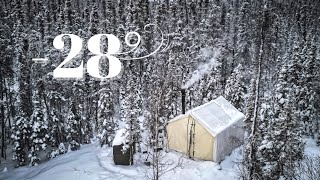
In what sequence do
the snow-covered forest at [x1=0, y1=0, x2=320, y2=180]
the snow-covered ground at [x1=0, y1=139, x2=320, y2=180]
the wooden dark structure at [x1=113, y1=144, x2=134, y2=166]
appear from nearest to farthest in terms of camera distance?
A: the snow-covered ground at [x1=0, y1=139, x2=320, y2=180] → the wooden dark structure at [x1=113, y1=144, x2=134, y2=166] → the snow-covered forest at [x1=0, y1=0, x2=320, y2=180]

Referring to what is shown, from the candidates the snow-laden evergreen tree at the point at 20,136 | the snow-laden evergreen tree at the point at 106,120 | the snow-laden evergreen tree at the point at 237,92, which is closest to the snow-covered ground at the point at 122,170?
the snow-laden evergreen tree at the point at 20,136

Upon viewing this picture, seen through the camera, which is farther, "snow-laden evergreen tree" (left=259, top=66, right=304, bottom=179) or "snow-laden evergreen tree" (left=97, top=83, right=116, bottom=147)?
"snow-laden evergreen tree" (left=97, top=83, right=116, bottom=147)

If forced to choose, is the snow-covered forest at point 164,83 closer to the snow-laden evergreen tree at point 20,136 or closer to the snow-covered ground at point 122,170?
the snow-laden evergreen tree at point 20,136

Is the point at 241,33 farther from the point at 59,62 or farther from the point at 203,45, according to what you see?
the point at 59,62

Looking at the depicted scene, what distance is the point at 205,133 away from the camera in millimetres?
24797

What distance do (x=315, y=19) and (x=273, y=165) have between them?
71.2 m

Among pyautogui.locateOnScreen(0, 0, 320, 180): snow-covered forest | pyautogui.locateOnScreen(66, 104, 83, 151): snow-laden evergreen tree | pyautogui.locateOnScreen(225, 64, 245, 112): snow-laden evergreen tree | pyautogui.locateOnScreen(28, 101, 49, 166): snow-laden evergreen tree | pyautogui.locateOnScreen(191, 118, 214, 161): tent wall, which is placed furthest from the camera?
pyautogui.locateOnScreen(225, 64, 245, 112): snow-laden evergreen tree

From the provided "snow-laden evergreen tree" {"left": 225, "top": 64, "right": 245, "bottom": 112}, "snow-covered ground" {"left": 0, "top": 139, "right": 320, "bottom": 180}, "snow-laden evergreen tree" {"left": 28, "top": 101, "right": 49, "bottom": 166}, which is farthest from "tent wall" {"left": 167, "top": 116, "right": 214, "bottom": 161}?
"snow-laden evergreen tree" {"left": 225, "top": 64, "right": 245, "bottom": 112}

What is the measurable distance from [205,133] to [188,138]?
1619mm

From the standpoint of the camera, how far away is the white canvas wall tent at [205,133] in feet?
80.9

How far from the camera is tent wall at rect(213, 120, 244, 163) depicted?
24714 millimetres

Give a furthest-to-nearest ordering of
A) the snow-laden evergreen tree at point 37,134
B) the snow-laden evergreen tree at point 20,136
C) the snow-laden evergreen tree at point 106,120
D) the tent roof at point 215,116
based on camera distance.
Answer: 1. the snow-laden evergreen tree at point 106,120
2. the snow-laden evergreen tree at point 20,136
3. the snow-laden evergreen tree at point 37,134
4. the tent roof at point 215,116

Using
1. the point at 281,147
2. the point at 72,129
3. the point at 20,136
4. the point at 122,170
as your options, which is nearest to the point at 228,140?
the point at 281,147

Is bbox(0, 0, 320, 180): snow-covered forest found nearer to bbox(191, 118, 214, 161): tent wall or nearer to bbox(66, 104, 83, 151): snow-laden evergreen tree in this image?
bbox(66, 104, 83, 151): snow-laden evergreen tree
